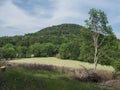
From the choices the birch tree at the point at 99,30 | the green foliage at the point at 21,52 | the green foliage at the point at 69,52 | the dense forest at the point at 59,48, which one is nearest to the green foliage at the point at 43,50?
the dense forest at the point at 59,48

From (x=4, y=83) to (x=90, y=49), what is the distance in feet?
127

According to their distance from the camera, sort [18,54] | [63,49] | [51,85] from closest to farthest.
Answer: [51,85]
[63,49]
[18,54]

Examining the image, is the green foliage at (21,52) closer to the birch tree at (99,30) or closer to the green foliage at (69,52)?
the green foliage at (69,52)

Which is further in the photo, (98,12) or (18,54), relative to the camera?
(18,54)

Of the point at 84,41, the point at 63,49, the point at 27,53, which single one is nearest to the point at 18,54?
the point at 27,53

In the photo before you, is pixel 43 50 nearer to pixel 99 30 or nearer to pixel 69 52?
pixel 69 52

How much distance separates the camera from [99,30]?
4734 cm

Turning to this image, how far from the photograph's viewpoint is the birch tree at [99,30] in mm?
45947

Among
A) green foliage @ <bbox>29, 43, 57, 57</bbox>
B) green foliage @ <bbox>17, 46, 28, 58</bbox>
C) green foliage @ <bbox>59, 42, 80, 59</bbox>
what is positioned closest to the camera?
green foliage @ <bbox>59, 42, 80, 59</bbox>

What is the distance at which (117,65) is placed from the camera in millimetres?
33656

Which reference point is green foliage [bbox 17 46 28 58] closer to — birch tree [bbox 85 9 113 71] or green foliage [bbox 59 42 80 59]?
green foliage [bbox 59 42 80 59]

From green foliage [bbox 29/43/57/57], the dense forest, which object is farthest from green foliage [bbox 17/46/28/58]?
green foliage [bbox 29/43/57/57]

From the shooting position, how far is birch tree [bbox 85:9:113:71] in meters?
45.9

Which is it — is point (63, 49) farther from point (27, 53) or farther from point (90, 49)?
point (90, 49)
